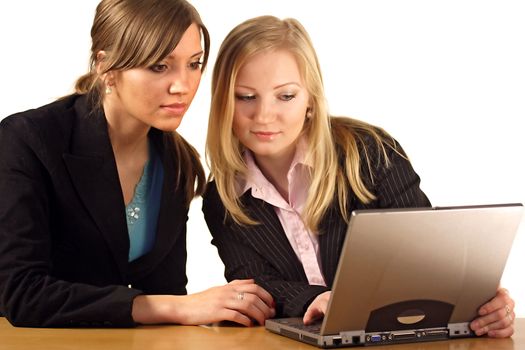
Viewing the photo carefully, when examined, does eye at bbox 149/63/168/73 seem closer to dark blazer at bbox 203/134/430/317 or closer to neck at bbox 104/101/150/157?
neck at bbox 104/101/150/157

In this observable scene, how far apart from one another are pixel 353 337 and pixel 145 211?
0.91 meters

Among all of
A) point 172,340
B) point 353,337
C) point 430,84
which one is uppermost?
point 430,84

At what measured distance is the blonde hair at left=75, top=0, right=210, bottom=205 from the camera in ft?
8.31

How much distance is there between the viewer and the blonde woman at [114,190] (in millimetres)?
2367

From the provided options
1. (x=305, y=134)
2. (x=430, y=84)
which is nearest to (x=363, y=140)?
(x=305, y=134)

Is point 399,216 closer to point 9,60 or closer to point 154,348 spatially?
point 154,348

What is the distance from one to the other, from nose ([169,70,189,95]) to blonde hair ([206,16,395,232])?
0.53 feet

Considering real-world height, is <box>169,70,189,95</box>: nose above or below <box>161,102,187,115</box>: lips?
above

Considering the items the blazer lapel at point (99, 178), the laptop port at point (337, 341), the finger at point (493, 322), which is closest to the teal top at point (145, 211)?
the blazer lapel at point (99, 178)

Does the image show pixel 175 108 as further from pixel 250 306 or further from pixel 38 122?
pixel 250 306

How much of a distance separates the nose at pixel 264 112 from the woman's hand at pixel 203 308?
49 cm

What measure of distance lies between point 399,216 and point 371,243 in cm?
8

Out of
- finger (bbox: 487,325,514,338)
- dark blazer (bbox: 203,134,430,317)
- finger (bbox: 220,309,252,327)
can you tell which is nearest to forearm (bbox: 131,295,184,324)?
finger (bbox: 220,309,252,327)

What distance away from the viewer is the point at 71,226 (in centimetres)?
263
